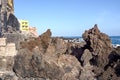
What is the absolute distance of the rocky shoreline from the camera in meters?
25.2

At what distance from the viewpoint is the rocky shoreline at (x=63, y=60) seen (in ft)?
82.7

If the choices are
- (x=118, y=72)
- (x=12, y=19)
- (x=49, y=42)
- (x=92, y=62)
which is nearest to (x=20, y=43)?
(x=49, y=42)

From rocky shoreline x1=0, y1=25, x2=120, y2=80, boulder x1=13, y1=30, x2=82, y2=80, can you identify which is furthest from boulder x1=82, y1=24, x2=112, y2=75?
boulder x1=13, y1=30, x2=82, y2=80

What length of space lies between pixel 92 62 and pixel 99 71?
1826 mm

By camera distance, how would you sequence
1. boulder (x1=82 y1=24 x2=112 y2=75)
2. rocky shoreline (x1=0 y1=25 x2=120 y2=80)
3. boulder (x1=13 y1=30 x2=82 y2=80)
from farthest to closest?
boulder (x1=82 y1=24 x2=112 y2=75) < rocky shoreline (x1=0 y1=25 x2=120 y2=80) < boulder (x1=13 y1=30 x2=82 y2=80)

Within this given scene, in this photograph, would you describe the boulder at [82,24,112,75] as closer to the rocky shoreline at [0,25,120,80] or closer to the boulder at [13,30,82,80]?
the rocky shoreline at [0,25,120,80]

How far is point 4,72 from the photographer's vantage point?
2517 cm

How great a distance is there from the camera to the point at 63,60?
94.6ft

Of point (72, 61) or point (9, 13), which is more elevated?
point (9, 13)

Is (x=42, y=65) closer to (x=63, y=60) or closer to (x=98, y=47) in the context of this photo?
(x=63, y=60)

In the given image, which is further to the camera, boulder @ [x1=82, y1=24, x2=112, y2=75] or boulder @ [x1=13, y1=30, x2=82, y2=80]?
boulder @ [x1=82, y1=24, x2=112, y2=75]

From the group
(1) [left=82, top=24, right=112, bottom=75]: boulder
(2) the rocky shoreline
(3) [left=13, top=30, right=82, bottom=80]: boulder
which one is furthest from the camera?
(1) [left=82, top=24, right=112, bottom=75]: boulder

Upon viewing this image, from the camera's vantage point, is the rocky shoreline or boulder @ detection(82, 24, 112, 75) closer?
the rocky shoreline

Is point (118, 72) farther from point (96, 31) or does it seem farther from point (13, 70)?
point (13, 70)
